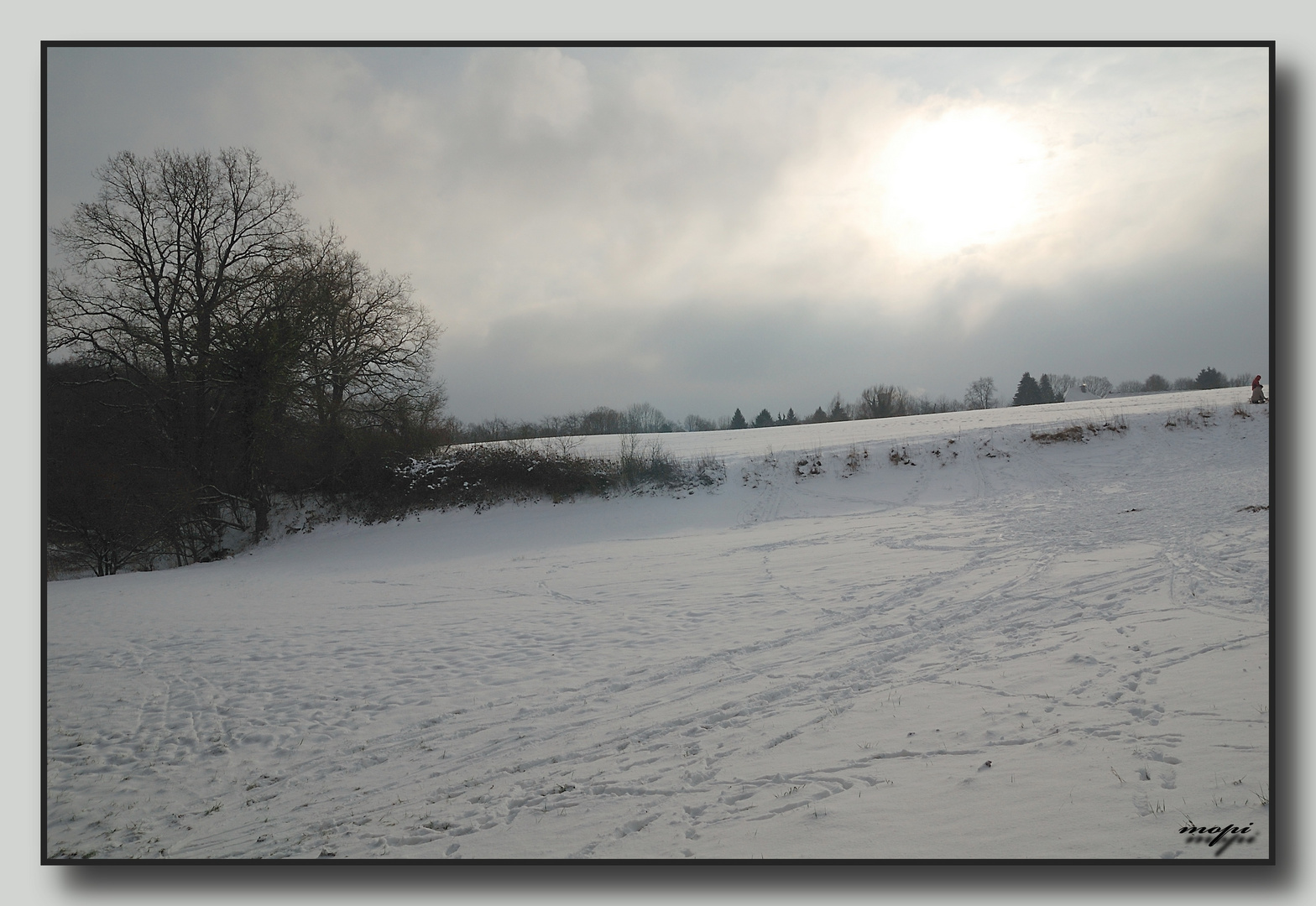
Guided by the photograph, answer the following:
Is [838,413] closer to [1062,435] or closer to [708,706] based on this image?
[1062,435]

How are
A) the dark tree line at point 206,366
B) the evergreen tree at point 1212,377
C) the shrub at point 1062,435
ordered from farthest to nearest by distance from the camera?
1. the shrub at point 1062,435
2. the dark tree line at point 206,366
3. the evergreen tree at point 1212,377

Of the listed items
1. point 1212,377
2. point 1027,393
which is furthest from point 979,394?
point 1212,377

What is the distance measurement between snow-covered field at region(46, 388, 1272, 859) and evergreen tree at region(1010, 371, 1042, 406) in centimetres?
5732

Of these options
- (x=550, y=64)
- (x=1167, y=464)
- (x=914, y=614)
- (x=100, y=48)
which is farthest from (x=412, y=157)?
(x=1167, y=464)

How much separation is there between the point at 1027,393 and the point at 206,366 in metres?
73.5

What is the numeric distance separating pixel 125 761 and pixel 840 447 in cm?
2284

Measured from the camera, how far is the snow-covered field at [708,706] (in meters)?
4.16

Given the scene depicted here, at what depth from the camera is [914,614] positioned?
833 centimetres

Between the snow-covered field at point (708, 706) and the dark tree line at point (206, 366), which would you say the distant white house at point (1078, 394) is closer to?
the snow-covered field at point (708, 706)

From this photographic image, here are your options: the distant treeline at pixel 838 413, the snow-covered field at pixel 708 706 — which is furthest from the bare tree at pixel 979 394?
the snow-covered field at pixel 708 706

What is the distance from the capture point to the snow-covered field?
416 cm

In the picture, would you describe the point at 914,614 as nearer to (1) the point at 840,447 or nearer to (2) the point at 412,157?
(2) the point at 412,157

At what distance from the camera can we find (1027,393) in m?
66.8

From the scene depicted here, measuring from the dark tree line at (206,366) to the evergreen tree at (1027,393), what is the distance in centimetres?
6182
